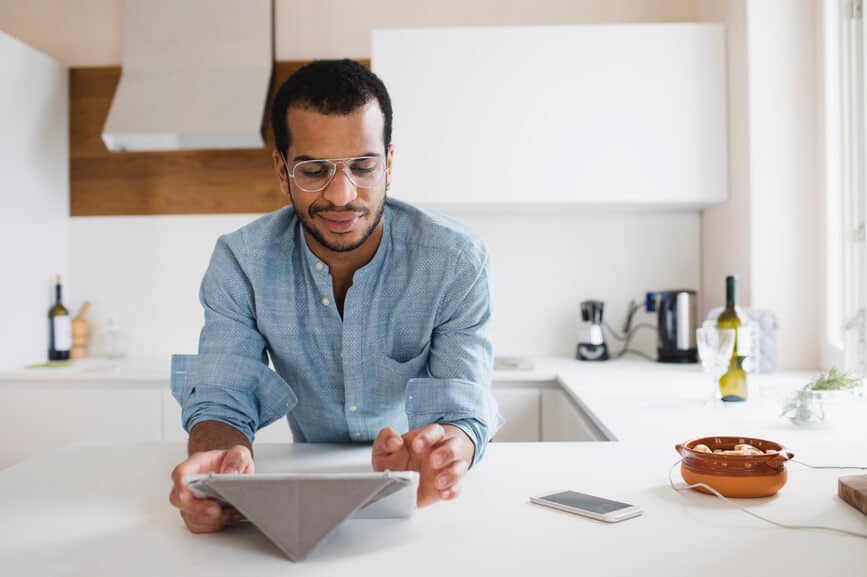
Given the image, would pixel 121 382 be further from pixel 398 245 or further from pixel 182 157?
pixel 398 245

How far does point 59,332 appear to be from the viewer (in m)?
3.26

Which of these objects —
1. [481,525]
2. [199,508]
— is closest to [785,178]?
[481,525]

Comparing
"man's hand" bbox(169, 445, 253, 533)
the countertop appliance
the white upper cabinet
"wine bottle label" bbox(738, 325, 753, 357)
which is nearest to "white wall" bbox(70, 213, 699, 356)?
the countertop appliance

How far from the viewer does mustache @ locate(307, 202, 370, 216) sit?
4.45 ft

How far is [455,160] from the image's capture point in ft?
9.71

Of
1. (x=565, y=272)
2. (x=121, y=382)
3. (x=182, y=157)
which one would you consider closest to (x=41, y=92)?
(x=182, y=157)

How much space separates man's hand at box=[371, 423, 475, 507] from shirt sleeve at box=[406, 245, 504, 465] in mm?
133

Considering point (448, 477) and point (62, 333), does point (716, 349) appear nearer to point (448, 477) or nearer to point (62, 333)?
point (448, 477)

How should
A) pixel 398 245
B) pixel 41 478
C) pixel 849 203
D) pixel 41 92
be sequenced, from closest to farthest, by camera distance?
pixel 41 478 → pixel 398 245 → pixel 849 203 → pixel 41 92

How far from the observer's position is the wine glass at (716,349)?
6.39 ft

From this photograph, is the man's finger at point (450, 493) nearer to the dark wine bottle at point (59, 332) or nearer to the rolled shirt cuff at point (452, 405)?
the rolled shirt cuff at point (452, 405)

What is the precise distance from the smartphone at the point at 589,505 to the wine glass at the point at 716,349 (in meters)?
1.01

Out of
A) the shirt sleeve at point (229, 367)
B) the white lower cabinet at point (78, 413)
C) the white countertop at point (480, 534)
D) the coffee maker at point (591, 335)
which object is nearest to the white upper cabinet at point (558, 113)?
the coffee maker at point (591, 335)

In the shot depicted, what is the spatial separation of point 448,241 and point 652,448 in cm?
54
